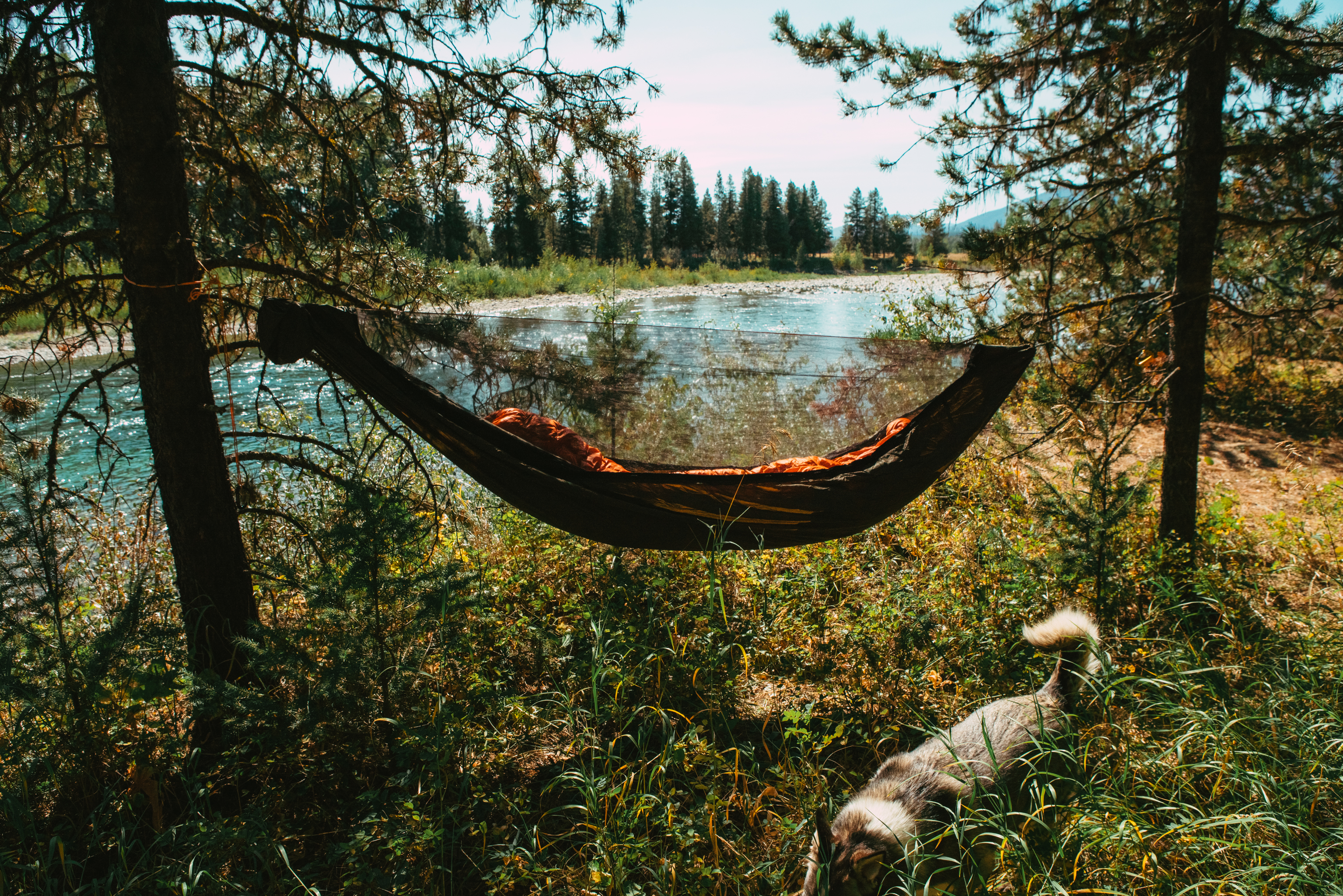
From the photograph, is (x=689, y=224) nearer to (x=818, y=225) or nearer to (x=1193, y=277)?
(x=818, y=225)

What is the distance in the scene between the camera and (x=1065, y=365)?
4.21 metres

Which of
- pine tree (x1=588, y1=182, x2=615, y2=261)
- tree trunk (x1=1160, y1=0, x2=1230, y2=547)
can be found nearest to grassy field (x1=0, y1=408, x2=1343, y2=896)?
tree trunk (x1=1160, y1=0, x2=1230, y2=547)

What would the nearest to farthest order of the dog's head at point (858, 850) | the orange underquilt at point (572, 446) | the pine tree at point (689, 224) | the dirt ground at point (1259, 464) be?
the dog's head at point (858, 850)
the orange underquilt at point (572, 446)
the dirt ground at point (1259, 464)
the pine tree at point (689, 224)

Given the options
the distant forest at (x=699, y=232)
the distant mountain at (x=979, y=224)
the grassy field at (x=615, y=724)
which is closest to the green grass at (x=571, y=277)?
the distant forest at (x=699, y=232)

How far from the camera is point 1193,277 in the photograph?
8.18 feet

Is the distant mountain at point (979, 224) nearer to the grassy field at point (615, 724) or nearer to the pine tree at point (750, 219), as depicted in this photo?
the grassy field at point (615, 724)

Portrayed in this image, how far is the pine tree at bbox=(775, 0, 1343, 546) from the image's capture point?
2316 millimetres

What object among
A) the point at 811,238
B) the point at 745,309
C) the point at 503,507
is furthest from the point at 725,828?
the point at 811,238

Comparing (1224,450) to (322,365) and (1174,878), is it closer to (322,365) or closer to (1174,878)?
(1174,878)

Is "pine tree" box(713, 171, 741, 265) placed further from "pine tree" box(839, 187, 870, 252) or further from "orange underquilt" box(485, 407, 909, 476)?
"orange underquilt" box(485, 407, 909, 476)

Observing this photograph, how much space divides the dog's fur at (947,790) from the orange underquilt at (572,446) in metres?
0.80

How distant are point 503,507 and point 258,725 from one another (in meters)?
1.76

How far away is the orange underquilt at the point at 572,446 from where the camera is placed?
7.60ft

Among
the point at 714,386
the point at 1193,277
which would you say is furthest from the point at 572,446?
the point at 1193,277
